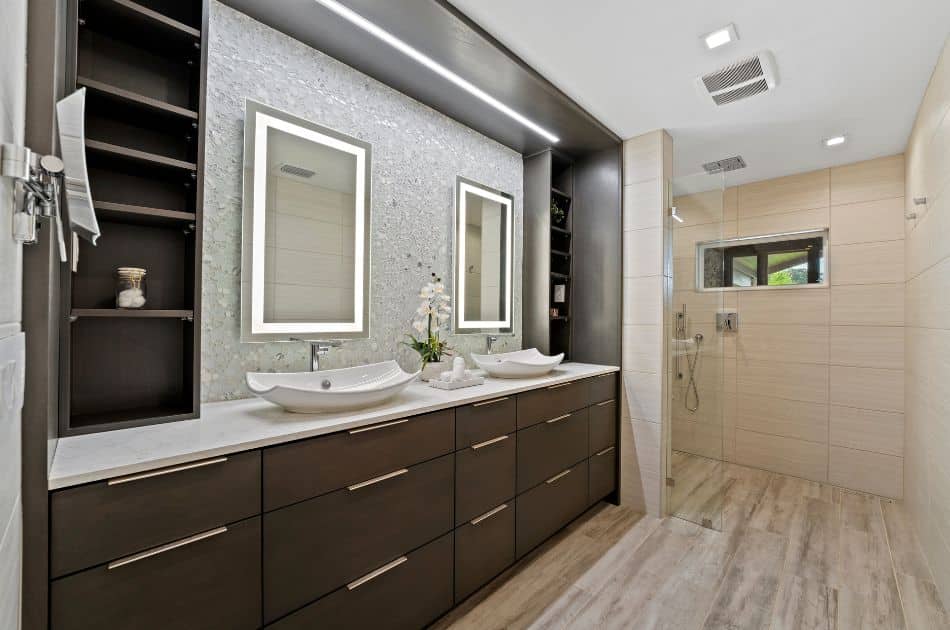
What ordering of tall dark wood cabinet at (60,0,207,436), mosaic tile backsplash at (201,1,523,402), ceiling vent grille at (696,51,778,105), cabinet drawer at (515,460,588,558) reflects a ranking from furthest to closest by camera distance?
1. cabinet drawer at (515,460,588,558)
2. ceiling vent grille at (696,51,778,105)
3. mosaic tile backsplash at (201,1,523,402)
4. tall dark wood cabinet at (60,0,207,436)

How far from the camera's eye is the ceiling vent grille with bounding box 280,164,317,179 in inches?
74.1

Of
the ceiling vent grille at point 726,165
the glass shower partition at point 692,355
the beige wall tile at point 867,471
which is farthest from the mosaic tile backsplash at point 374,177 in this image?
the beige wall tile at point 867,471

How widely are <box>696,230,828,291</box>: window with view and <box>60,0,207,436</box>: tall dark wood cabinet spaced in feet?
11.3

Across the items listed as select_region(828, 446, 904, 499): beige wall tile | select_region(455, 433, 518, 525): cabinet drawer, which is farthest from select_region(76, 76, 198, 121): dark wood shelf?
select_region(828, 446, 904, 499): beige wall tile

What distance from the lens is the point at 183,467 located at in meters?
1.10

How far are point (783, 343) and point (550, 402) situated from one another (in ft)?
8.30

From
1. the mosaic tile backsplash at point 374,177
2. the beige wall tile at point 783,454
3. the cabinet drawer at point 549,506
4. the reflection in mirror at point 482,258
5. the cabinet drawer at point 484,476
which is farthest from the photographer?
the beige wall tile at point 783,454

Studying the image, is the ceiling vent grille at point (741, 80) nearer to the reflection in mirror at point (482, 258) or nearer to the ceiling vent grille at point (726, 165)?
the ceiling vent grille at point (726, 165)

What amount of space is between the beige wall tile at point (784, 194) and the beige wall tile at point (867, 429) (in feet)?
5.42

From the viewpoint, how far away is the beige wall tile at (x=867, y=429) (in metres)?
3.12

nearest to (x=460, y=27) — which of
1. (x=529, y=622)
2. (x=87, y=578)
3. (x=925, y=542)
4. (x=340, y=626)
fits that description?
(x=87, y=578)

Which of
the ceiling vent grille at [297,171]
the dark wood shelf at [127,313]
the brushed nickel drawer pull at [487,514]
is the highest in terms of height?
the ceiling vent grille at [297,171]

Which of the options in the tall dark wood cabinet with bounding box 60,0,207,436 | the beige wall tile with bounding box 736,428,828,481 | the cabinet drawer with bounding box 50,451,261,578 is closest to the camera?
the cabinet drawer with bounding box 50,451,261,578

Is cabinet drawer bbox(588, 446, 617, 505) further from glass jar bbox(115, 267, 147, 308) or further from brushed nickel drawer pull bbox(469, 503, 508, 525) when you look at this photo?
glass jar bbox(115, 267, 147, 308)
